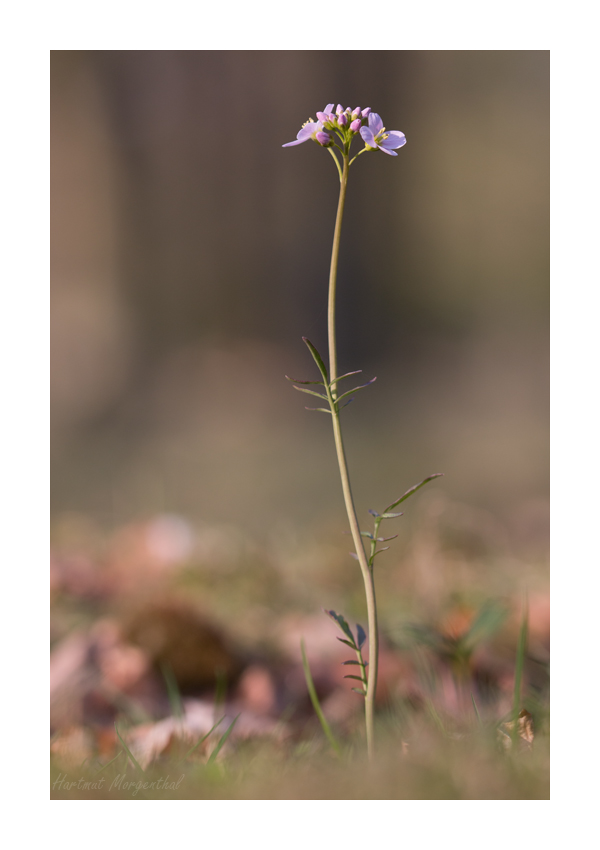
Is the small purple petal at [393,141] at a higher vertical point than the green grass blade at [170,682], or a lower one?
higher

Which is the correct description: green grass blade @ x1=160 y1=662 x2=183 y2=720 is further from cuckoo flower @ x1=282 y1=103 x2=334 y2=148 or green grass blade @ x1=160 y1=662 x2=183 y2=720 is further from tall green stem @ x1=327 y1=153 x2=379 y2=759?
cuckoo flower @ x1=282 y1=103 x2=334 y2=148

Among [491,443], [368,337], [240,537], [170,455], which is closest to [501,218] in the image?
[368,337]

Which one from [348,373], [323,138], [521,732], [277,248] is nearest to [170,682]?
[521,732]

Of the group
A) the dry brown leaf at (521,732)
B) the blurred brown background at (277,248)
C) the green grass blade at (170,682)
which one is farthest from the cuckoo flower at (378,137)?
the blurred brown background at (277,248)

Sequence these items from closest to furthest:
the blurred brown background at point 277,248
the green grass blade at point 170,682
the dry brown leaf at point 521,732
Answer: the dry brown leaf at point 521,732 < the green grass blade at point 170,682 < the blurred brown background at point 277,248

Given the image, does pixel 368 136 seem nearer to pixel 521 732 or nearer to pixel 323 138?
pixel 323 138

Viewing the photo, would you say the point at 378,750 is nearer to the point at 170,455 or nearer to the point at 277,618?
the point at 277,618

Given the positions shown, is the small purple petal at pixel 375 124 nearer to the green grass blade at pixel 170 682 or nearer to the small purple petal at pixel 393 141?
the small purple petal at pixel 393 141

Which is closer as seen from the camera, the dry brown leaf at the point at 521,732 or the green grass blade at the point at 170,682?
the dry brown leaf at the point at 521,732
